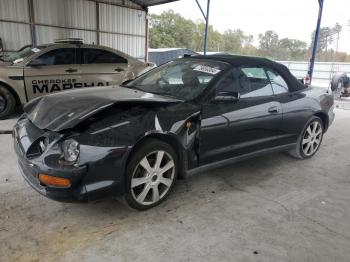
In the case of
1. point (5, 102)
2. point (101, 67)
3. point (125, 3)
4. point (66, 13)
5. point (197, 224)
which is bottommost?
point (197, 224)

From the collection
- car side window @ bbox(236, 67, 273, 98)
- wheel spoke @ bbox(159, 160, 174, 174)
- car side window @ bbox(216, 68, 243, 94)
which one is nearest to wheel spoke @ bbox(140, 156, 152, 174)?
wheel spoke @ bbox(159, 160, 174, 174)

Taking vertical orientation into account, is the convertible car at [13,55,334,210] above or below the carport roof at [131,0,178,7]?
below

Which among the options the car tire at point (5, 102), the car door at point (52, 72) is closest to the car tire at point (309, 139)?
the car door at point (52, 72)

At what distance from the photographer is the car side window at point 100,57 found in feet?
22.0

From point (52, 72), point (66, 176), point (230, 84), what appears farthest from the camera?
point (52, 72)

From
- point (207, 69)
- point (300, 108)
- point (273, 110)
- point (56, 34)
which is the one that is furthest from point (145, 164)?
point (56, 34)

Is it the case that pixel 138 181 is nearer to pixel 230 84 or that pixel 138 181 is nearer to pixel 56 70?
pixel 230 84

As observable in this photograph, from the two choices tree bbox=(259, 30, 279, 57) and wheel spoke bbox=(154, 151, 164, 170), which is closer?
wheel spoke bbox=(154, 151, 164, 170)

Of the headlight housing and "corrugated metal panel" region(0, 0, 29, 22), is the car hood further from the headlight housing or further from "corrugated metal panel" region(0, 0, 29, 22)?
"corrugated metal panel" region(0, 0, 29, 22)

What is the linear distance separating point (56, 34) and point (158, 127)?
39.9ft

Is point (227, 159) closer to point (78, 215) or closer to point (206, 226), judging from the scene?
point (206, 226)

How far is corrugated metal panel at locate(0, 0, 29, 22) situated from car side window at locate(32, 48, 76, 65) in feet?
23.1

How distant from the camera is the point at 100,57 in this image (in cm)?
689

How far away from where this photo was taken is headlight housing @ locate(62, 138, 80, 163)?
7.63 ft
